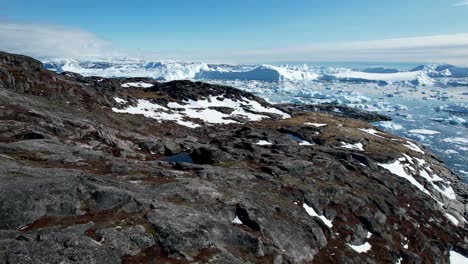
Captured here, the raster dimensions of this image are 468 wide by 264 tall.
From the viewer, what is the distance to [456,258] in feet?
152

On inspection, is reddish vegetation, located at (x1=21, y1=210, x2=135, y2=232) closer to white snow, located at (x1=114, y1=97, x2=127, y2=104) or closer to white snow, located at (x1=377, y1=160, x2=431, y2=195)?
white snow, located at (x1=377, y1=160, x2=431, y2=195)

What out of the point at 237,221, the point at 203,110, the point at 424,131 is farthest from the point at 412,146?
the point at 237,221

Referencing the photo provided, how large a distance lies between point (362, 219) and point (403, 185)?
77.8ft

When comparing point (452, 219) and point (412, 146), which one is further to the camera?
point (412, 146)

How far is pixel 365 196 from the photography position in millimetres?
47562

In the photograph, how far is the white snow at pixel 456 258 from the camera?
150 feet

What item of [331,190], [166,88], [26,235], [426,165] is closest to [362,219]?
[331,190]

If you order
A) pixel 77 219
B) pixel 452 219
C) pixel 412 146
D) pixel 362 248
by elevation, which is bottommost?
pixel 452 219

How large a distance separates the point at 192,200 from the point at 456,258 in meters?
38.7

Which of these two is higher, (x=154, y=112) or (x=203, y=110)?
(x=154, y=112)

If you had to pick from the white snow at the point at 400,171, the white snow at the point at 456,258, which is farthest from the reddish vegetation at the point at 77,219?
the white snow at the point at 400,171

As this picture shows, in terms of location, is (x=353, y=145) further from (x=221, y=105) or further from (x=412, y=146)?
(x=221, y=105)

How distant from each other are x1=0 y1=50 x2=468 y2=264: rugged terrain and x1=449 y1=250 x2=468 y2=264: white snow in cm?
41

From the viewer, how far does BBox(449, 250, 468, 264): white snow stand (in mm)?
45594
